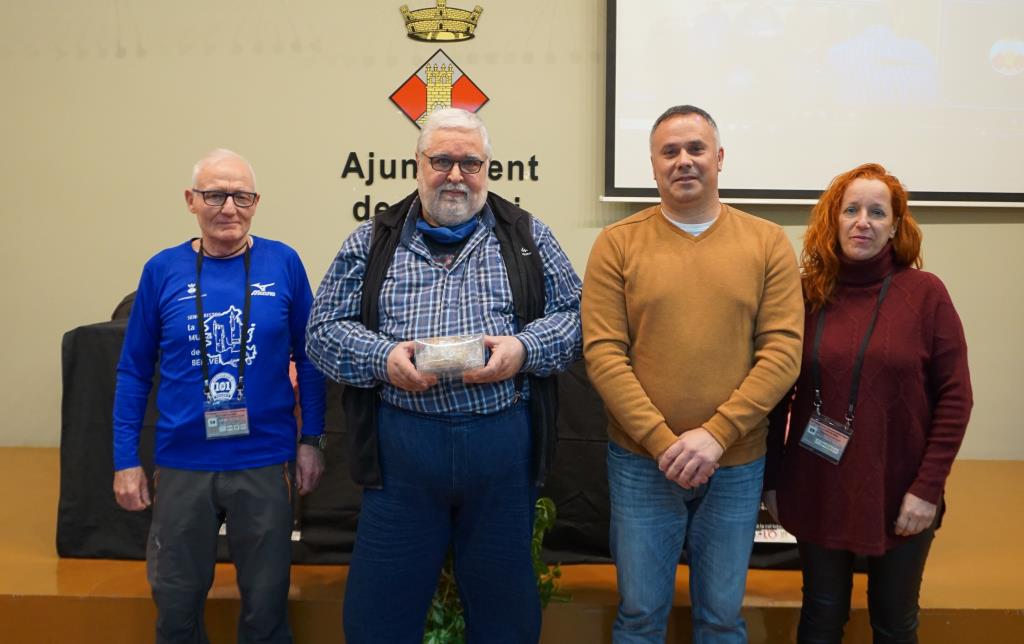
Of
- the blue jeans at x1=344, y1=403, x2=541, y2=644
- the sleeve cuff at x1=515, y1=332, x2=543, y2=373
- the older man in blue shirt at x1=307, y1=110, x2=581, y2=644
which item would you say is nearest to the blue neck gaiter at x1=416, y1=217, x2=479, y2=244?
the older man in blue shirt at x1=307, y1=110, x2=581, y2=644

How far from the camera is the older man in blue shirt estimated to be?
1.77m

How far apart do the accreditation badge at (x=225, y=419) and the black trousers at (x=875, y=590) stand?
4.40ft

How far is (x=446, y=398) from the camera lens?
1765 millimetres

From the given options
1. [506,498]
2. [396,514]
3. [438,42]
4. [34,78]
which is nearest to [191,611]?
[396,514]

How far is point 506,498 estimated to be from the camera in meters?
1.82

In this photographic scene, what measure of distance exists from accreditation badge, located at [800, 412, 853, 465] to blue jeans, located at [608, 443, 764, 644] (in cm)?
14

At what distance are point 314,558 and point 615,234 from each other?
1.48 m

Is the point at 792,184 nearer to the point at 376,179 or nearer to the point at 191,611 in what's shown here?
the point at 376,179

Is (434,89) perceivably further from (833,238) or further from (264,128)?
(833,238)

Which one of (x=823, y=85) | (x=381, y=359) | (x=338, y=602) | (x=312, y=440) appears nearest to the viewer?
(x=381, y=359)

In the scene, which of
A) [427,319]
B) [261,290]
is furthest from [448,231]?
[261,290]

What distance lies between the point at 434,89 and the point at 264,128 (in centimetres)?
85

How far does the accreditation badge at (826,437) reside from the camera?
1.85 m

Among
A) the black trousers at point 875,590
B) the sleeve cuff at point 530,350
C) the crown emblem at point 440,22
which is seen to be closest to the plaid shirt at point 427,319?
the sleeve cuff at point 530,350
